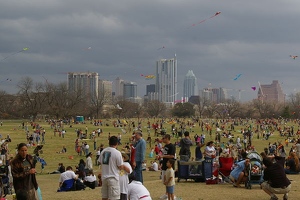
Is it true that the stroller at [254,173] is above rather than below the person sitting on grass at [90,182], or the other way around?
above

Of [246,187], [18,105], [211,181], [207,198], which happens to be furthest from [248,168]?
[18,105]

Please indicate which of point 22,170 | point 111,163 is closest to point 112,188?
point 111,163

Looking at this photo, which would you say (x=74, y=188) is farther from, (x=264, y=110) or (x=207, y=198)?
(x=264, y=110)

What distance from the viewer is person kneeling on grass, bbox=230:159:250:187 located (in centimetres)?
1209

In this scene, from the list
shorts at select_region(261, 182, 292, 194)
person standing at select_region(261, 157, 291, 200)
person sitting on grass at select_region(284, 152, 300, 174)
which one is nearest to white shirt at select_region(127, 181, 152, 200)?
person standing at select_region(261, 157, 291, 200)

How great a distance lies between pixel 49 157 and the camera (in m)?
31.9

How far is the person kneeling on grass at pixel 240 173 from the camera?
1209cm

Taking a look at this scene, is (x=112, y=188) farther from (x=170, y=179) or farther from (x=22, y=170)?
(x=170, y=179)

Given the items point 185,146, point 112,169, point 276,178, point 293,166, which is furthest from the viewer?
point 293,166

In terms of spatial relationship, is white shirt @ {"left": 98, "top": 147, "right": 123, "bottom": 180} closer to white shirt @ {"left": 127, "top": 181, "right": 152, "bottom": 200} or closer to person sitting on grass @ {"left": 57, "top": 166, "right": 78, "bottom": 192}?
white shirt @ {"left": 127, "top": 181, "right": 152, "bottom": 200}

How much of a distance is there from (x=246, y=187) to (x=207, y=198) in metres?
2.04

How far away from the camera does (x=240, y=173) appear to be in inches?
479

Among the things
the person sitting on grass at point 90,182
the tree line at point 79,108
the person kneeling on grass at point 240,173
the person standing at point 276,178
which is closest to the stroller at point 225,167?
the person kneeling on grass at point 240,173

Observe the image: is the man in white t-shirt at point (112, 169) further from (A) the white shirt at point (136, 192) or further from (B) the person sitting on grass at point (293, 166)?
(B) the person sitting on grass at point (293, 166)
